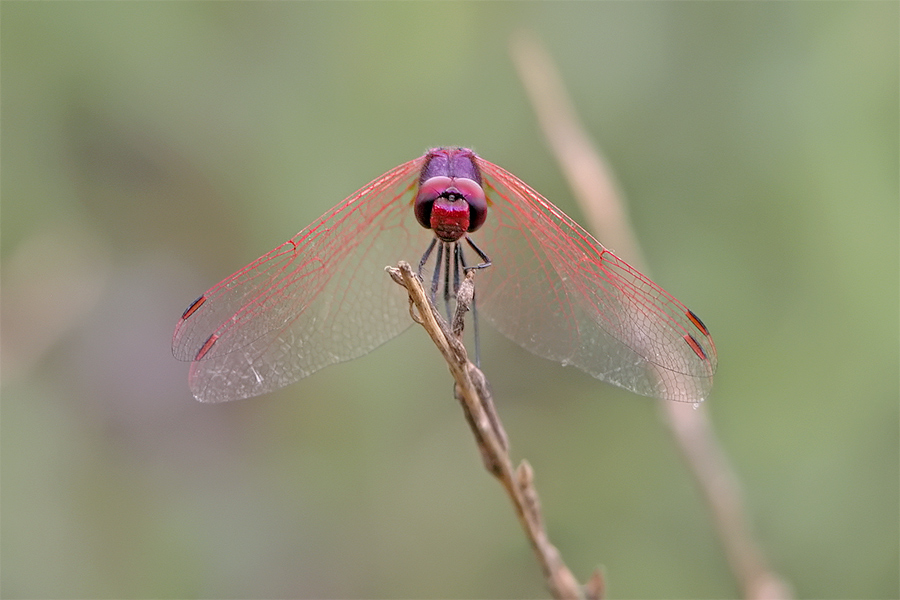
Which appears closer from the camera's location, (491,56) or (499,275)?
(499,275)

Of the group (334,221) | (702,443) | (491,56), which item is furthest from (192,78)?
(702,443)

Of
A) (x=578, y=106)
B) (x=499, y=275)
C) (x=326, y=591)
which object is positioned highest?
(x=578, y=106)

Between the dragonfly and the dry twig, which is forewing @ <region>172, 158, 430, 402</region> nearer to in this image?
the dragonfly

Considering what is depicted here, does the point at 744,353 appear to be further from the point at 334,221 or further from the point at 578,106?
the point at 334,221

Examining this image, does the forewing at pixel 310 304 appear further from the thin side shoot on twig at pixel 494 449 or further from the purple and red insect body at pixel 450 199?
the thin side shoot on twig at pixel 494 449

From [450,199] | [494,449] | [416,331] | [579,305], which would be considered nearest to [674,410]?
[579,305]

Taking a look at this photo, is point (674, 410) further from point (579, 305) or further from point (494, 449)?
point (494, 449)

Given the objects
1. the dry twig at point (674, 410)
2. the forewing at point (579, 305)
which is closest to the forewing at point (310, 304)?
the forewing at point (579, 305)
